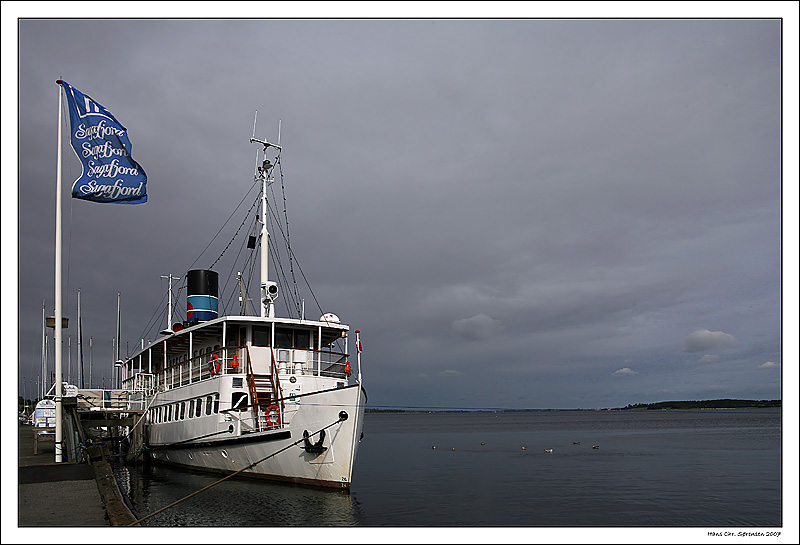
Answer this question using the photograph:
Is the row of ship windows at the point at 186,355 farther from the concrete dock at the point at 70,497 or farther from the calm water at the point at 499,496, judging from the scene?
the concrete dock at the point at 70,497

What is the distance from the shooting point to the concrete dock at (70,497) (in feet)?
38.7

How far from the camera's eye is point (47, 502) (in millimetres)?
12938

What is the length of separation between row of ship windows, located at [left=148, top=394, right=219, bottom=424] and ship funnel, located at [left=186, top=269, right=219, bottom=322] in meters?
4.16

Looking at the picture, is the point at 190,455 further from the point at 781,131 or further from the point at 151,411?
the point at 781,131

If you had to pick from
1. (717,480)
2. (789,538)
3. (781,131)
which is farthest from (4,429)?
(717,480)

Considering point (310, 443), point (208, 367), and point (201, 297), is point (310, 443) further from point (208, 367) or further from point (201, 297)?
point (201, 297)

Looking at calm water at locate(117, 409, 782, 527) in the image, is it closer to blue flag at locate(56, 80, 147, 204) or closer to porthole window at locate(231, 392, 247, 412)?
porthole window at locate(231, 392, 247, 412)

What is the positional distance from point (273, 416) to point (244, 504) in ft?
11.5

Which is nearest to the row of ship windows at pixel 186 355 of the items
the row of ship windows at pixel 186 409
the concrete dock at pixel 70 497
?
the row of ship windows at pixel 186 409

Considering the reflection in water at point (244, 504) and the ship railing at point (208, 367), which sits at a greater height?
the ship railing at point (208, 367)

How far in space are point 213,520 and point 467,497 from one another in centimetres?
1182

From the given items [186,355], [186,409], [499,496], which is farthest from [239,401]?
[499,496]

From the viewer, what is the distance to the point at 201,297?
29.7 m

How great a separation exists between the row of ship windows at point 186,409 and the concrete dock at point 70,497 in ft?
24.6
